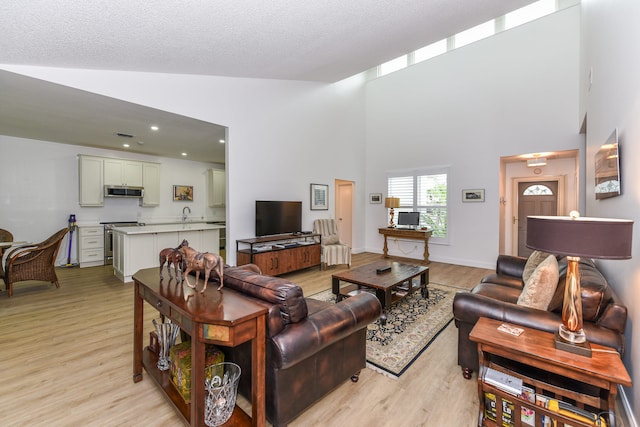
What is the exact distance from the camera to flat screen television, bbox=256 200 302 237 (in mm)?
4927

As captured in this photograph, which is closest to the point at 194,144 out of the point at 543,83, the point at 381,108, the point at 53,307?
the point at 53,307

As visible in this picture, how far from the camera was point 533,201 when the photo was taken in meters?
5.89

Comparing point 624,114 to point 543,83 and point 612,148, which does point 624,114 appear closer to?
point 612,148

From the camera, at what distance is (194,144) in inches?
227

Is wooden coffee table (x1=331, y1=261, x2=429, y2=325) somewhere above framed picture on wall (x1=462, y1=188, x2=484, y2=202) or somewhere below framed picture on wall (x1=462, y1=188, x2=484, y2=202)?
below

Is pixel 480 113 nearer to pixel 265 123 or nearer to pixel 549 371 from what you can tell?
pixel 265 123

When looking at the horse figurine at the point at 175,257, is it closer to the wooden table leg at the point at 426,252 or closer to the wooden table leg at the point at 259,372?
the wooden table leg at the point at 259,372

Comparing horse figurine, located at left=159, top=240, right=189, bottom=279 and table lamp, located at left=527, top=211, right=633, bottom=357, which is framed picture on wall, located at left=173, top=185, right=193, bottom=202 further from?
table lamp, located at left=527, top=211, right=633, bottom=357

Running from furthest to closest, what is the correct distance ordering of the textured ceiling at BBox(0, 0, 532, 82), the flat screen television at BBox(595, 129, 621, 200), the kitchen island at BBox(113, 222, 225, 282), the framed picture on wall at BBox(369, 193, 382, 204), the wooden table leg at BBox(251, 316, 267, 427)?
the framed picture on wall at BBox(369, 193, 382, 204) → the kitchen island at BBox(113, 222, 225, 282) → the textured ceiling at BBox(0, 0, 532, 82) → the flat screen television at BBox(595, 129, 621, 200) → the wooden table leg at BBox(251, 316, 267, 427)

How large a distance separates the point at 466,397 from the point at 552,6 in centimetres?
669

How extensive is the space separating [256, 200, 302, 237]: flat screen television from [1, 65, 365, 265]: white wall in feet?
0.49

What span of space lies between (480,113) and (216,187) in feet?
22.5

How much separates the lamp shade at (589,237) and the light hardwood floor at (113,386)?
47.5 inches

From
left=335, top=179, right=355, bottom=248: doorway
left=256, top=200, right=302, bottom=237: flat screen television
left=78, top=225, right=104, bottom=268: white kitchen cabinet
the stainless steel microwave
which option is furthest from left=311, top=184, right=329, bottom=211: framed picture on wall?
left=78, top=225, right=104, bottom=268: white kitchen cabinet
